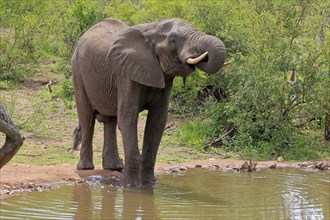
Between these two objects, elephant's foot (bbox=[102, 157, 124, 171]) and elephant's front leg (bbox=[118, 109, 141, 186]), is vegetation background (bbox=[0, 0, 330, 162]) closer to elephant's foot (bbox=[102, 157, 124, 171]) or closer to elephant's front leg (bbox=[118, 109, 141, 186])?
elephant's foot (bbox=[102, 157, 124, 171])

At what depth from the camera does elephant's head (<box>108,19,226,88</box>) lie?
8906 millimetres

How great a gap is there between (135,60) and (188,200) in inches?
86.5

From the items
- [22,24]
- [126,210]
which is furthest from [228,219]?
[22,24]

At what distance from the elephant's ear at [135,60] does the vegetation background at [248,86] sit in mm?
4148

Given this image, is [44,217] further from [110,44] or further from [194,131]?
[194,131]

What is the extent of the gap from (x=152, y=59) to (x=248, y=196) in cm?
225

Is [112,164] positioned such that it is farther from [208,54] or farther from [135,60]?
[208,54]

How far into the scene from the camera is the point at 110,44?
1066 centimetres

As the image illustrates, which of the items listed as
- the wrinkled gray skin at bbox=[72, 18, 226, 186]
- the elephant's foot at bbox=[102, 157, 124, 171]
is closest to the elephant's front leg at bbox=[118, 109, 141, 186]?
the wrinkled gray skin at bbox=[72, 18, 226, 186]

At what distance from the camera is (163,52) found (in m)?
9.80

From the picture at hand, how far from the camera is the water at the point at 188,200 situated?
8.00 meters

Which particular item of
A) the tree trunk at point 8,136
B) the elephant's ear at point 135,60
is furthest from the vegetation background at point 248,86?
the tree trunk at point 8,136

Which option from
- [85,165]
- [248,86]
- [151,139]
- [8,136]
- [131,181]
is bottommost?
[131,181]

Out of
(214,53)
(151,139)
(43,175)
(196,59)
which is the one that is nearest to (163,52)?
(196,59)
